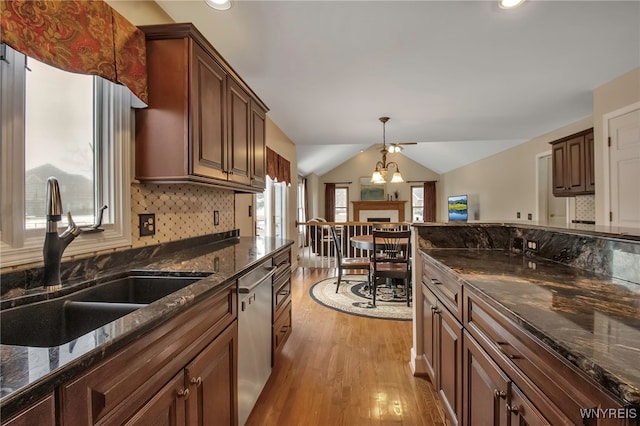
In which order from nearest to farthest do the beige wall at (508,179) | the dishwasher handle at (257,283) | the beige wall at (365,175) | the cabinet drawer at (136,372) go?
the cabinet drawer at (136,372), the dishwasher handle at (257,283), the beige wall at (508,179), the beige wall at (365,175)

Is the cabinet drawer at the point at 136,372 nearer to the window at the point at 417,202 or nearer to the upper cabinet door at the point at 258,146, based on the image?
the upper cabinet door at the point at 258,146

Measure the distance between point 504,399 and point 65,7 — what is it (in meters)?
2.06

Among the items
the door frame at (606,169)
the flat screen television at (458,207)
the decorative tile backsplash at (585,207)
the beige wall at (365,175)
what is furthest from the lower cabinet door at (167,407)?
the beige wall at (365,175)

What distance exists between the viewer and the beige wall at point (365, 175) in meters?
10.7

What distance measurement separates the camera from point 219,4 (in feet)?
5.72

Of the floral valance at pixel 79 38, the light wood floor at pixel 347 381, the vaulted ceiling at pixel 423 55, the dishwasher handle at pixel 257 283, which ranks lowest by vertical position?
the light wood floor at pixel 347 381

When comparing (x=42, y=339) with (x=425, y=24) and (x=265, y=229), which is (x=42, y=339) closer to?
(x=425, y=24)

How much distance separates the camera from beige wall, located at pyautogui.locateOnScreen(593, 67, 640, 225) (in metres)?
2.73

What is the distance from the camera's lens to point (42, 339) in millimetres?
967

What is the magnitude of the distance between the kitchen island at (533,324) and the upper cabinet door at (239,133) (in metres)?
1.45

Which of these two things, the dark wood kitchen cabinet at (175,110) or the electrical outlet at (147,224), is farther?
the electrical outlet at (147,224)

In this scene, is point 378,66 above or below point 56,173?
above

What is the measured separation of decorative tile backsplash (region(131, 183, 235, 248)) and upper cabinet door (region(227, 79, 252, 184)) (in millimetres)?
308

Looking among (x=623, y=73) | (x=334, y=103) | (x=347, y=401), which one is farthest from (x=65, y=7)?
(x=623, y=73)
